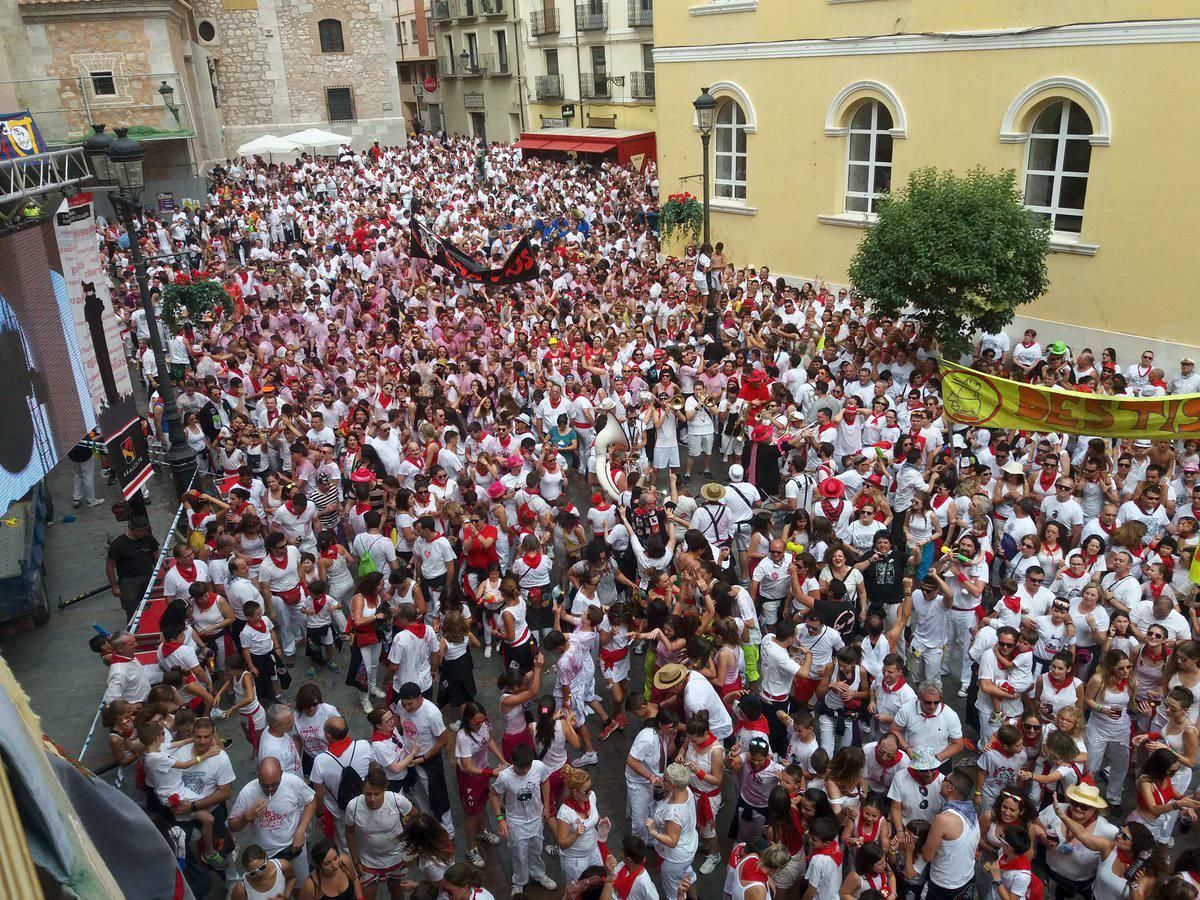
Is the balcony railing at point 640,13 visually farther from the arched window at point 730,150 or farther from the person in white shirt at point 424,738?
the person in white shirt at point 424,738

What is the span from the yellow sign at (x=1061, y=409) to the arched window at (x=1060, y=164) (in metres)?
7.69

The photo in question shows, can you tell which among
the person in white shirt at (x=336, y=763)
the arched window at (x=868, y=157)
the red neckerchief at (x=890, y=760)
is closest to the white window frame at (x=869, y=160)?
the arched window at (x=868, y=157)

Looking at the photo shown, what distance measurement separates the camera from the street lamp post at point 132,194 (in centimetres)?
1034

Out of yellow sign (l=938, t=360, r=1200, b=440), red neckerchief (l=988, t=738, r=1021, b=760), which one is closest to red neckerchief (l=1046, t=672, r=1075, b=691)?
red neckerchief (l=988, t=738, r=1021, b=760)

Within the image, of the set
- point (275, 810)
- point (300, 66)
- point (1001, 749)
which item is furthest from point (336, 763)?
point (300, 66)

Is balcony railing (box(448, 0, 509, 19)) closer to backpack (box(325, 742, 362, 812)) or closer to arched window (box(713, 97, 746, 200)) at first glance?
arched window (box(713, 97, 746, 200))

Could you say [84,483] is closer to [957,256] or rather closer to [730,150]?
[957,256]

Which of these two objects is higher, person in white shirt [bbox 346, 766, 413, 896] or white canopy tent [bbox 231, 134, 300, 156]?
white canopy tent [bbox 231, 134, 300, 156]

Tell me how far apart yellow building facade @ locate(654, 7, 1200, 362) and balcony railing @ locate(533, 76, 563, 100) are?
1984 cm

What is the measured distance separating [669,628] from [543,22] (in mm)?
39631

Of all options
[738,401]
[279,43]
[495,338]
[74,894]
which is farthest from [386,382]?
[279,43]

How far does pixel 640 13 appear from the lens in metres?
35.1

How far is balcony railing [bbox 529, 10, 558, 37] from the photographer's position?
1592 inches

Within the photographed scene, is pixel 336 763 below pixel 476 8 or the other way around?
below
